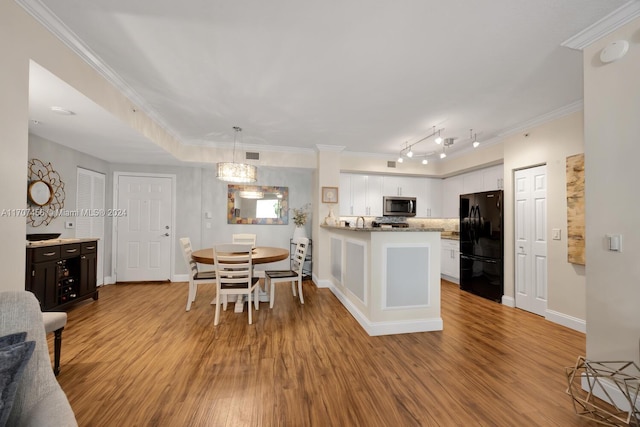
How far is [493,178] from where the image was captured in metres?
4.36

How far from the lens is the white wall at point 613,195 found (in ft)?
5.34

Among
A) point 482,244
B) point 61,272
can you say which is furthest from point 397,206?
point 61,272

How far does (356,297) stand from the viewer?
321 cm

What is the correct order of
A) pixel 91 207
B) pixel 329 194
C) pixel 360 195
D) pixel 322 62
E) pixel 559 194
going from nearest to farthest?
pixel 322 62 < pixel 559 194 < pixel 91 207 < pixel 329 194 < pixel 360 195

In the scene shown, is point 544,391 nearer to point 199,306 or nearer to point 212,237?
point 199,306

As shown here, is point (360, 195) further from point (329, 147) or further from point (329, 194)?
point (329, 147)

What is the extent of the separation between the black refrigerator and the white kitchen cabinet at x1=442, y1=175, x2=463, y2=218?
0.73 meters

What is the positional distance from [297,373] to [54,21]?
122 inches

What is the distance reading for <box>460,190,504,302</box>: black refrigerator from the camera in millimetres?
3830

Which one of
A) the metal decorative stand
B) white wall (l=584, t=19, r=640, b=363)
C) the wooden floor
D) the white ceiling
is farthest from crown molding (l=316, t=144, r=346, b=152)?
the metal decorative stand

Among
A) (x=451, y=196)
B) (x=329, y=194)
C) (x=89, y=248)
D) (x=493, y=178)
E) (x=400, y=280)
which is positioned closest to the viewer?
(x=400, y=280)

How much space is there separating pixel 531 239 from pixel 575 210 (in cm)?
68

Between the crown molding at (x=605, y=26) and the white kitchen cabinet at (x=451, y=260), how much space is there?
11.0 feet

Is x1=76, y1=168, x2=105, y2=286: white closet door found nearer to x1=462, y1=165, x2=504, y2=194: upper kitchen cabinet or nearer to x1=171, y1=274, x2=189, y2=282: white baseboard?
x1=171, y1=274, x2=189, y2=282: white baseboard
